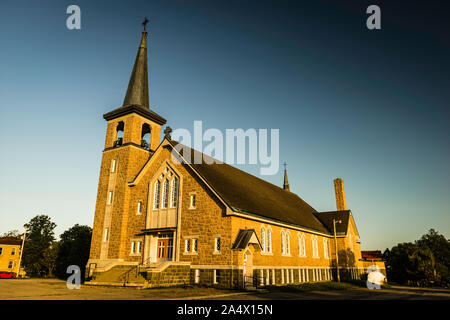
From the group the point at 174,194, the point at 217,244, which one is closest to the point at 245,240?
the point at 217,244

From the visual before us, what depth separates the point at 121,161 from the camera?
30.8 metres

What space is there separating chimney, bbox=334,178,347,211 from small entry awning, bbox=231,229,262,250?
94.9 feet

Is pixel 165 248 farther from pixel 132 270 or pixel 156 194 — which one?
pixel 156 194

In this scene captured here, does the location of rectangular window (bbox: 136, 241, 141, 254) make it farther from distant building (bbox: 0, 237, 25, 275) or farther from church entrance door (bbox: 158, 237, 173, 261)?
distant building (bbox: 0, 237, 25, 275)

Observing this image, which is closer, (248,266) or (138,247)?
(248,266)

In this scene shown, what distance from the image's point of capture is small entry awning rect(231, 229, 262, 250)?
21844 millimetres

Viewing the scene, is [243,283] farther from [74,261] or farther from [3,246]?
[3,246]

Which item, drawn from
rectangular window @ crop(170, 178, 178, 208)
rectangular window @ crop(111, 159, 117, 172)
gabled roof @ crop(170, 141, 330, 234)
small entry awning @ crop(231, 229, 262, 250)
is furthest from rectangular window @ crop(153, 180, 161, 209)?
small entry awning @ crop(231, 229, 262, 250)

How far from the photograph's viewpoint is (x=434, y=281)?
46.2m

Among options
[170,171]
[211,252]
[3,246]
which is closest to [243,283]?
[211,252]

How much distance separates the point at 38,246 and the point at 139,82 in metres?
50.5

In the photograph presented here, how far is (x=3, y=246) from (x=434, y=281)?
238 feet

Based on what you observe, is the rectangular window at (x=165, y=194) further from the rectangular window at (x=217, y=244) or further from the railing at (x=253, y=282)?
the railing at (x=253, y=282)

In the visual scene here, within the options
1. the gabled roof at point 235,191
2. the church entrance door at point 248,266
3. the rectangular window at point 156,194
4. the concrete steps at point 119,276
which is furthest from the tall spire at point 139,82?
the church entrance door at point 248,266
